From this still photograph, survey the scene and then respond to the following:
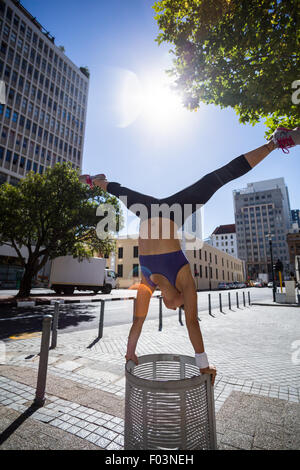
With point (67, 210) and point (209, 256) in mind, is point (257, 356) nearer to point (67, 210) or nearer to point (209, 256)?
point (67, 210)

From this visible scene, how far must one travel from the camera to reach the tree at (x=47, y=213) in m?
14.5

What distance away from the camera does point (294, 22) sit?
421 centimetres

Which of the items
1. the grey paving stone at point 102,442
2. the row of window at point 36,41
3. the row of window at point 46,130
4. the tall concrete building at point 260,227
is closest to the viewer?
the grey paving stone at point 102,442

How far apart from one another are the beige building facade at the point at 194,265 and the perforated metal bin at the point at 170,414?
31.2 m

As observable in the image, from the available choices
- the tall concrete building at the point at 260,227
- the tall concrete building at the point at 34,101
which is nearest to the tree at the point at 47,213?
the tall concrete building at the point at 34,101

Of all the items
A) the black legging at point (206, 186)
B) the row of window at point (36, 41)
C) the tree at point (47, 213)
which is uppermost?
the row of window at point (36, 41)

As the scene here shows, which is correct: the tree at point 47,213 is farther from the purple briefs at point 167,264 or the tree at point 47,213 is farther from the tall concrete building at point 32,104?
the tall concrete building at point 32,104

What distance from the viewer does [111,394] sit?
9.70 feet

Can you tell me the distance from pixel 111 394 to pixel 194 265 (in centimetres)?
4598

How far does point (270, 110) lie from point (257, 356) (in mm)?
5098

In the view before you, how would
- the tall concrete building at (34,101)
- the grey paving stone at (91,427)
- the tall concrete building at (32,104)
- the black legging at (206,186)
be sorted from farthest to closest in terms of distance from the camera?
the tall concrete building at (34,101)
the tall concrete building at (32,104)
the grey paving stone at (91,427)
the black legging at (206,186)

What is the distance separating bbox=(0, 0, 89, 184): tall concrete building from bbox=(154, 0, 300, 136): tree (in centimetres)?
3705

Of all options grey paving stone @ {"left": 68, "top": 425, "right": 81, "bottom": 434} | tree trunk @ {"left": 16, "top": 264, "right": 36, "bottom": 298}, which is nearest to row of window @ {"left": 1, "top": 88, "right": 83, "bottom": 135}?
tree trunk @ {"left": 16, "top": 264, "right": 36, "bottom": 298}

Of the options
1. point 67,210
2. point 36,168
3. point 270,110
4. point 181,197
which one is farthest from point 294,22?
point 36,168
